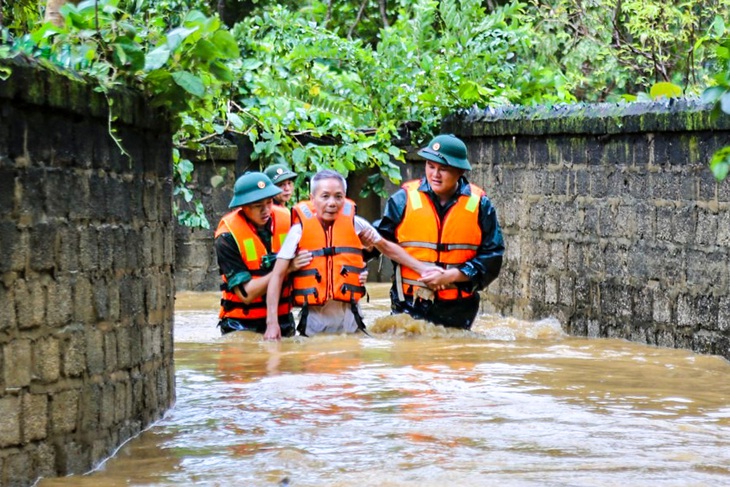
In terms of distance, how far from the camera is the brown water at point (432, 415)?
572 centimetres

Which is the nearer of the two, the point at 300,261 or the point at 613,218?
the point at 300,261

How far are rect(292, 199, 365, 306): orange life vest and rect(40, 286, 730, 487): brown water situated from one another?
31cm

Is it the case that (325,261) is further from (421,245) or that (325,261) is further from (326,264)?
(421,245)

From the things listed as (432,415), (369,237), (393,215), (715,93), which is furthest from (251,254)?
(715,93)

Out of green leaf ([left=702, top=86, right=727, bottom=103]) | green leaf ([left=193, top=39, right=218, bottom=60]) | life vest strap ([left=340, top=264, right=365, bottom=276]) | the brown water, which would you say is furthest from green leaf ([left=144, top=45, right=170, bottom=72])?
life vest strap ([left=340, top=264, right=365, bottom=276])

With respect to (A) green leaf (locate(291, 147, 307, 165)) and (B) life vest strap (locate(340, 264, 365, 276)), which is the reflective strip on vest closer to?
(B) life vest strap (locate(340, 264, 365, 276))

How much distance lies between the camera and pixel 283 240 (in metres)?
9.83

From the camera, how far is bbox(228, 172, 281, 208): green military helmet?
375 inches

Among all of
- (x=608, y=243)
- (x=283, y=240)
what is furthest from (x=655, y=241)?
(x=283, y=240)

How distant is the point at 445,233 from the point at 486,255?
1.07 ft

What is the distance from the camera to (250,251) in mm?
9664

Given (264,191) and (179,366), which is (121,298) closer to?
(179,366)

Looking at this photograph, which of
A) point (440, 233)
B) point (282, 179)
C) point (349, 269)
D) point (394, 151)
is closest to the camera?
point (349, 269)

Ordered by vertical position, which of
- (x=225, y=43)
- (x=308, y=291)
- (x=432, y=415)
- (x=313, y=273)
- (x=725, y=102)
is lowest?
(x=432, y=415)
